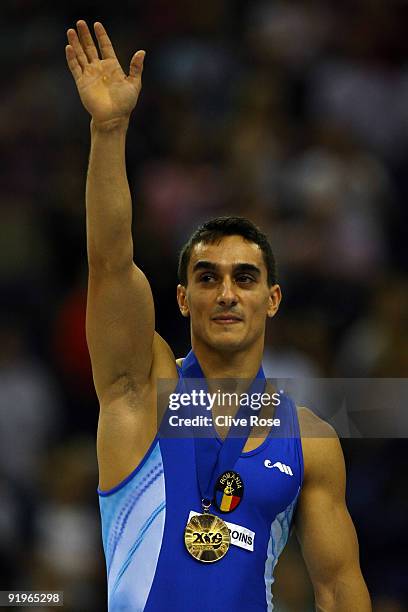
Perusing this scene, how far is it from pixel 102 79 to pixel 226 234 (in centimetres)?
79

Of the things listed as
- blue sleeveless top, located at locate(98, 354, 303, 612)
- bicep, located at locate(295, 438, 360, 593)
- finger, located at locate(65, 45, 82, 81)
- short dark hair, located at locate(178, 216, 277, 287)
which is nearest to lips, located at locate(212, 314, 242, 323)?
short dark hair, located at locate(178, 216, 277, 287)

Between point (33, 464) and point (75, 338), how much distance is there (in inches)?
34.8

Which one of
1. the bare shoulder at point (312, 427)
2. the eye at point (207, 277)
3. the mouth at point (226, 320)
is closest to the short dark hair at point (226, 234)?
the eye at point (207, 277)

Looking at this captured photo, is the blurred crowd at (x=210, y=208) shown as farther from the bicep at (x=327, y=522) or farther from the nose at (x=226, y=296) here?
the nose at (x=226, y=296)

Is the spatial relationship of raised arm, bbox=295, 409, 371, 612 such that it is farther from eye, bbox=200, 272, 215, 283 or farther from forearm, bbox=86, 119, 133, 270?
forearm, bbox=86, 119, 133, 270

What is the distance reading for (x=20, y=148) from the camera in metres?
8.65

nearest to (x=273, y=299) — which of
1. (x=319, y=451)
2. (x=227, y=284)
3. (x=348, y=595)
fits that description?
(x=227, y=284)

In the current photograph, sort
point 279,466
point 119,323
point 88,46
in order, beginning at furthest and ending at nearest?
point 279,466 → point 88,46 → point 119,323

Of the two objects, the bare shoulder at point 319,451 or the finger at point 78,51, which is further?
the bare shoulder at point 319,451

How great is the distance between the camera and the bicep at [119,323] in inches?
161

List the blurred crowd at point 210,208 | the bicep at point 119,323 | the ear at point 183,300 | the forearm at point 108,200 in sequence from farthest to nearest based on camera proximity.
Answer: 1. the blurred crowd at point 210,208
2. the ear at point 183,300
3. the bicep at point 119,323
4. the forearm at point 108,200

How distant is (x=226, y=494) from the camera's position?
4.21 metres

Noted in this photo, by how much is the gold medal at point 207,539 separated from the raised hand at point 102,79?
4.91ft

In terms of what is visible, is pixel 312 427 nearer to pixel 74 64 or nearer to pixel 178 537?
pixel 178 537
